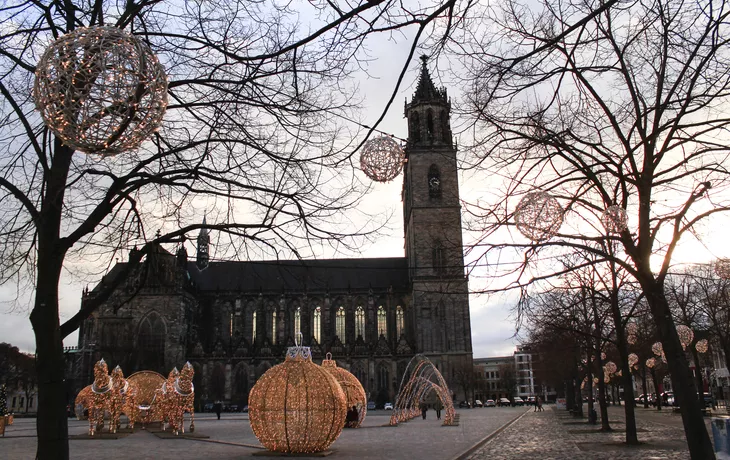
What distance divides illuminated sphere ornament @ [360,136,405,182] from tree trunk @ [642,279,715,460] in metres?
5.53

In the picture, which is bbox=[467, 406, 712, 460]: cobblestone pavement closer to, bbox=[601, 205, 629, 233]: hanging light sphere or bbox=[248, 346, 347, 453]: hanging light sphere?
bbox=[248, 346, 347, 453]: hanging light sphere

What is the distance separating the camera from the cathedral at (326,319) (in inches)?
2061

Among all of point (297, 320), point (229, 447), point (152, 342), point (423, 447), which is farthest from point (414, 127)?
point (229, 447)

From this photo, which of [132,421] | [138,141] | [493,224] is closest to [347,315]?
[132,421]

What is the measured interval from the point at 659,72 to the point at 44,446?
10584 millimetres

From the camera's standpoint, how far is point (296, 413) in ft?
44.0

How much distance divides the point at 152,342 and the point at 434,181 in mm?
30127

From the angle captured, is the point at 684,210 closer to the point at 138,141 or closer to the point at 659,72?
the point at 659,72

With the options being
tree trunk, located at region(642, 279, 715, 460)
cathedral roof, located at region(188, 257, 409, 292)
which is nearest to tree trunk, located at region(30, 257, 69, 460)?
tree trunk, located at region(642, 279, 715, 460)

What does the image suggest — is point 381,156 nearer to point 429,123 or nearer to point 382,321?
point 429,123

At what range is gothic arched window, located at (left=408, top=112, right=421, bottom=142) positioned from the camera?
5312cm

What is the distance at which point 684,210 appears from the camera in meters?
9.43

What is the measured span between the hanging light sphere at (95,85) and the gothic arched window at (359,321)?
57.6 meters

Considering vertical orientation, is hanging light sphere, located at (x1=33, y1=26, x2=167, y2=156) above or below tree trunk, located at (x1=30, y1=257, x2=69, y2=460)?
above
